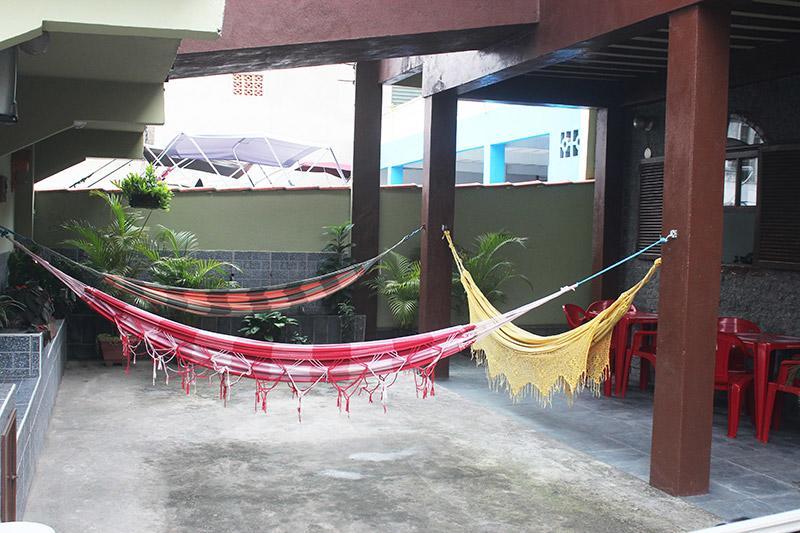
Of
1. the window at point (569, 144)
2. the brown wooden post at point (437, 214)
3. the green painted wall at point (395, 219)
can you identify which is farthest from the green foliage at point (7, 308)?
the window at point (569, 144)

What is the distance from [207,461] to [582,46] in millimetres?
2889

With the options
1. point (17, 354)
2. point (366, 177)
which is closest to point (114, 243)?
point (366, 177)

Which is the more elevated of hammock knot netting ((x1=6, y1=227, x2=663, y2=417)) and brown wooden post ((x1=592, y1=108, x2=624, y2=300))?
brown wooden post ((x1=592, y1=108, x2=624, y2=300))

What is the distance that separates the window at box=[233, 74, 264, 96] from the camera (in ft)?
55.2

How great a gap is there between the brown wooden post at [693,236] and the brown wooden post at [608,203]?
346 centimetres

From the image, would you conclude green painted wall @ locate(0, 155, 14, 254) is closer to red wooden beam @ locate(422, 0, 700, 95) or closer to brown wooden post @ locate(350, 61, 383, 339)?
brown wooden post @ locate(350, 61, 383, 339)

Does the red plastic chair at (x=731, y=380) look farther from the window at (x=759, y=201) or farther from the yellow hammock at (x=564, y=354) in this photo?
the window at (x=759, y=201)

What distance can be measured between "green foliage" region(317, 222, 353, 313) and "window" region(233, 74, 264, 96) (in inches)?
391

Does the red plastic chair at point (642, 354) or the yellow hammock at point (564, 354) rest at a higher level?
the yellow hammock at point (564, 354)

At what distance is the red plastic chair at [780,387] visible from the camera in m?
4.47

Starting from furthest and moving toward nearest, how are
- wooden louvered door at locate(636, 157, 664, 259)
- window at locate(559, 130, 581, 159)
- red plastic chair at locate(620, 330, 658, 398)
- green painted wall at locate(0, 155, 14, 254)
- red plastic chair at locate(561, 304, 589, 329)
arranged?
window at locate(559, 130, 581, 159), wooden louvered door at locate(636, 157, 664, 259), red plastic chair at locate(561, 304, 589, 329), green painted wall at locate(0, 155, 14, 254), red plastic chair at locate(620, 330, 658, 398)

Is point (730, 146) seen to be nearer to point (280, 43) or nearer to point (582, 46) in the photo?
point (582, 46)

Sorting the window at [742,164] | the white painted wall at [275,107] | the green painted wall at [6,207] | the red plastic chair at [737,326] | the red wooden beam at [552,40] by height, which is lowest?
the red plastic chair at [737,326]

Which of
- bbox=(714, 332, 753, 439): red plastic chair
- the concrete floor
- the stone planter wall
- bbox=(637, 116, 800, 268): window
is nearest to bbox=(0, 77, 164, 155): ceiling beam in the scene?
the stone planter wall
